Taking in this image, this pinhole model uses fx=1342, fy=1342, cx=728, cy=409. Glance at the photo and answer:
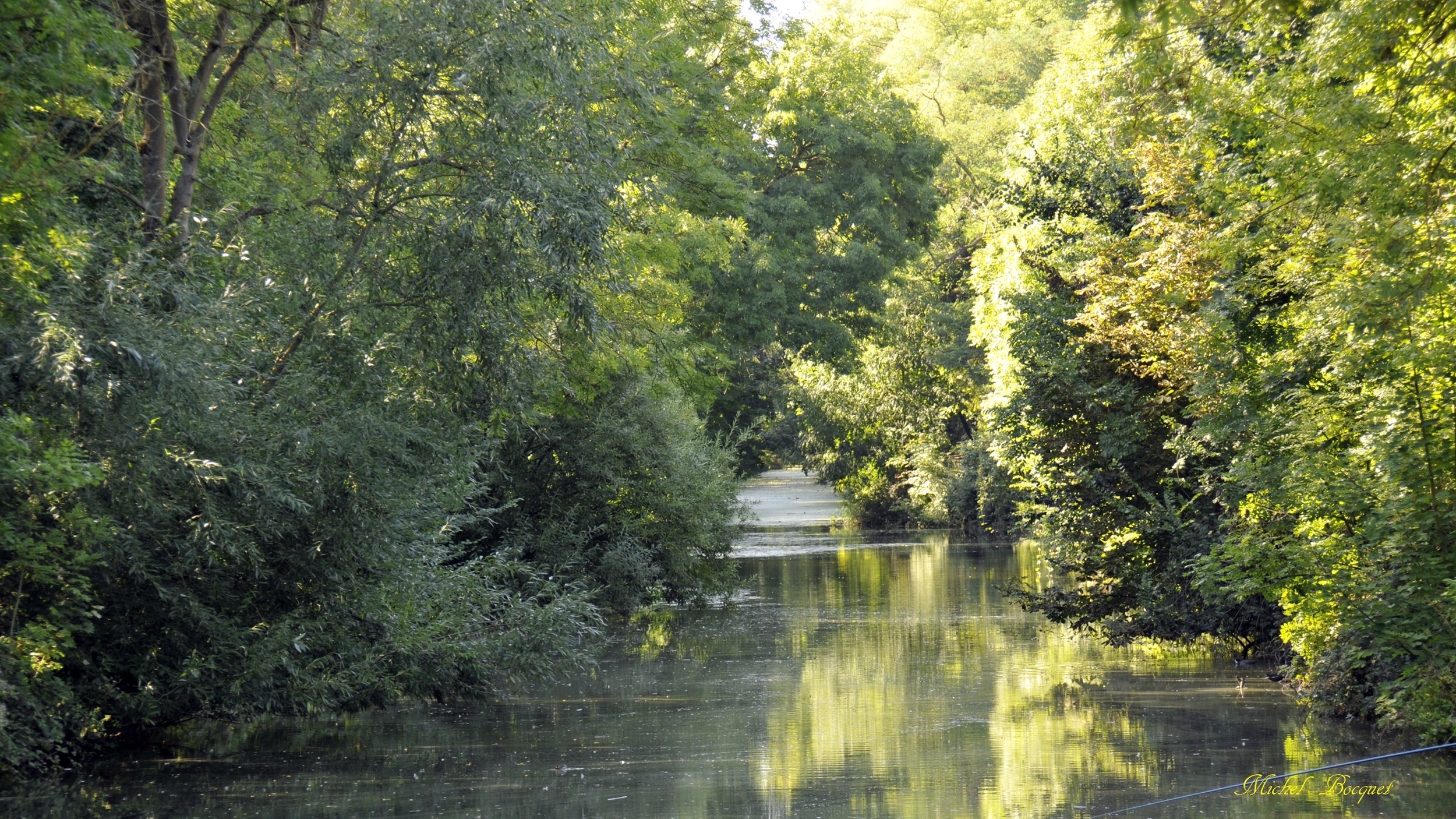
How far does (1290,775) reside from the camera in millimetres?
9977

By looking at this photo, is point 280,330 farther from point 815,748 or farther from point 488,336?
point 815,748

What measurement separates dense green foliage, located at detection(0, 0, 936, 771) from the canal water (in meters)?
0.62

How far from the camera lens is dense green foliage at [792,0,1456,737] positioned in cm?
904

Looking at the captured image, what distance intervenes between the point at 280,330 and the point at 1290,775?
8.91m

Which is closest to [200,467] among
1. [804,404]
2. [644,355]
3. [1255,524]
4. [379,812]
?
[379,812]

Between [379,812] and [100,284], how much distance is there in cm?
420

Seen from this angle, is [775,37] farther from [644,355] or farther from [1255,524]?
[1255,524]

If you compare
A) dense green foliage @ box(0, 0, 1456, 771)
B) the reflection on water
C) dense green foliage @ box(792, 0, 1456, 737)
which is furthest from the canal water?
dense green foliage @ box(792, 0, 1456, 737)
